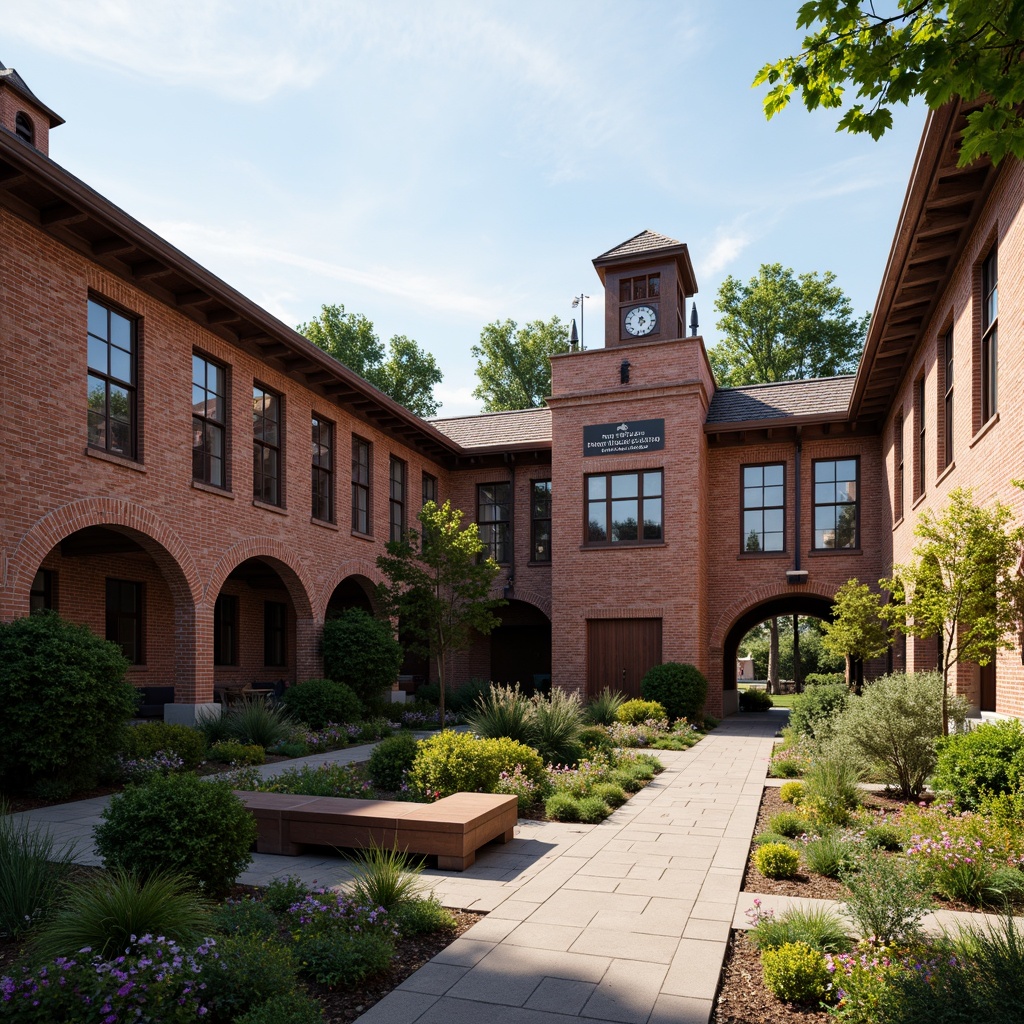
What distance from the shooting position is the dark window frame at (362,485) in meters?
19.8

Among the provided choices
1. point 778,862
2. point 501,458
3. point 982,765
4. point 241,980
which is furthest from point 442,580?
point 241,980

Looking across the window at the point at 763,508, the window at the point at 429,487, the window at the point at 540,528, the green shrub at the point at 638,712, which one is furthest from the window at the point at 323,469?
the window at the point at 763,508

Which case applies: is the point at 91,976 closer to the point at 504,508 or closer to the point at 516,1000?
the point at 516,1000

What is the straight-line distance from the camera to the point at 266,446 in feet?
54.2

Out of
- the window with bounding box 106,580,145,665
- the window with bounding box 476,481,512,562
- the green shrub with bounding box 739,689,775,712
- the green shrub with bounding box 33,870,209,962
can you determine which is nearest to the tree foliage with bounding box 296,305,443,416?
the window with bounding box 476,481,512,562

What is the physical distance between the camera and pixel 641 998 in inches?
159

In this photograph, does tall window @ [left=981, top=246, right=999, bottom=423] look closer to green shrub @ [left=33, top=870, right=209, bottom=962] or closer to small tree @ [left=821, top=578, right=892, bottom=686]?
small tree @ [left=821, top=578, right=892, bottom=686]

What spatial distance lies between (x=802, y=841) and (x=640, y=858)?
4.32 feet

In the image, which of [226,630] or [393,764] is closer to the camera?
[393,764]

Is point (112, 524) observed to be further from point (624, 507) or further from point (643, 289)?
point (643, 289)

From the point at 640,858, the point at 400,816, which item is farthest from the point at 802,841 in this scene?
the point at 400,816

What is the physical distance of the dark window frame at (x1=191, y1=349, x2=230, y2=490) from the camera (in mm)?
14406

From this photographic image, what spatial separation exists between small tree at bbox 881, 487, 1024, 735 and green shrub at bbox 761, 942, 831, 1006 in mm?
5966

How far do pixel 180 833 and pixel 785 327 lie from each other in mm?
34429
